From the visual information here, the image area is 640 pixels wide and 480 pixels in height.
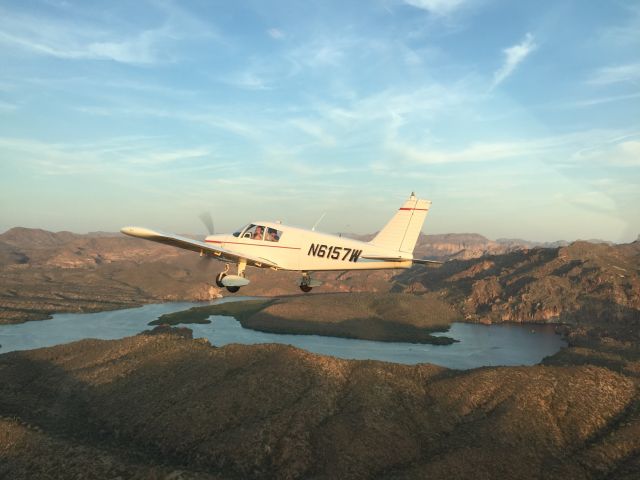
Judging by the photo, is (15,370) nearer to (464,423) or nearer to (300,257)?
(464,423)

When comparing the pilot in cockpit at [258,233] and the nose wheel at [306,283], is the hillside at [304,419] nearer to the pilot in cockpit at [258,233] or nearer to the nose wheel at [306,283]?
the nose wheel at [306,283]

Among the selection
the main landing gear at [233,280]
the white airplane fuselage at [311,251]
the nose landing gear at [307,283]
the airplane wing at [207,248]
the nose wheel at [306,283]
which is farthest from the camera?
the white airplane fuselage at [311,251]

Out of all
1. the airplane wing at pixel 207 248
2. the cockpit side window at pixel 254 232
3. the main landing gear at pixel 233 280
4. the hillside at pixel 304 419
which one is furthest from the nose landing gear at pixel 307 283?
the hillside at pixel 304 419

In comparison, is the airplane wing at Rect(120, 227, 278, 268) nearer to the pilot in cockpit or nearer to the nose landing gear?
the pilot in cockpit

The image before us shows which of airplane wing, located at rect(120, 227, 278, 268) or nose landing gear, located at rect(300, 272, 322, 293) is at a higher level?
airplane wing, located at rect(120, 227, 278, 268)

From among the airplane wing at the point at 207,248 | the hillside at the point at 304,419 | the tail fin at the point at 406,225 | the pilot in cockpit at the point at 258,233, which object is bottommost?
the hillside at the point at 304,419

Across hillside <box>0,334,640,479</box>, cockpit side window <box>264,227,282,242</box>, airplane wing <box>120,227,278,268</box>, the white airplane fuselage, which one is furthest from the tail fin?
hillside <box>0,334,640,479</box>

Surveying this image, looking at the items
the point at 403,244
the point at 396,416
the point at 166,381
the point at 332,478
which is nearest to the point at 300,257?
the point at 403,244

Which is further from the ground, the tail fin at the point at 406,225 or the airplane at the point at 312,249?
the tail fin at the point at 406,225
